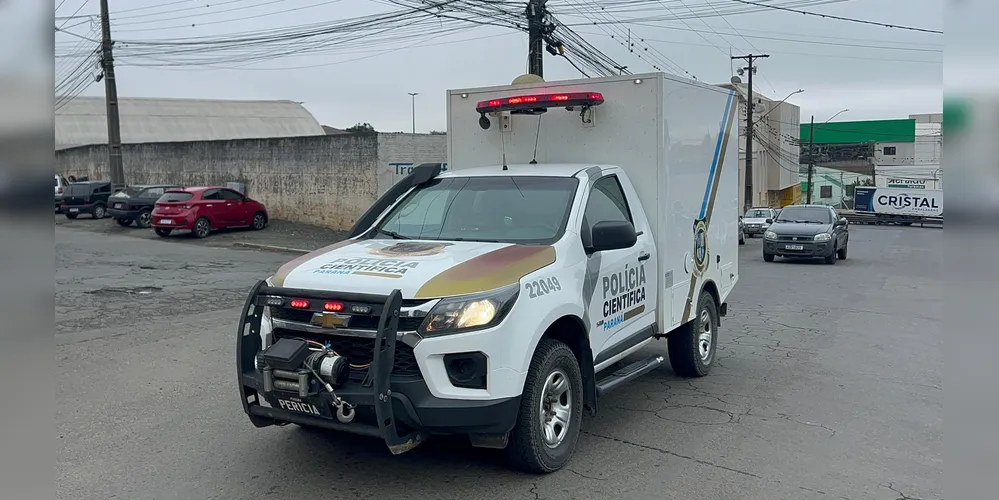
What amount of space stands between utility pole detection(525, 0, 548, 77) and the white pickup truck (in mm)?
10875

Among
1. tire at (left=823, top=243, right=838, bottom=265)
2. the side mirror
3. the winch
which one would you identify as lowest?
tire at (left=823, top=243, right=838, bottom=265)

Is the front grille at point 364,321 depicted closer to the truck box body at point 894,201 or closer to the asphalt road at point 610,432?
the asphalt road at point 610,432

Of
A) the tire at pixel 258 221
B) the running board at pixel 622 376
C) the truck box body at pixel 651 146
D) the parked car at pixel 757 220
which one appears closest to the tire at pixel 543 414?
the running board at pixel 622 376

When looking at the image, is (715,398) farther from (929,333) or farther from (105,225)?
(105,225)

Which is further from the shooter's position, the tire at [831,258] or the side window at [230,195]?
the side window at [230,195]

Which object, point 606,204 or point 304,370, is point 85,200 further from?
point 304,370

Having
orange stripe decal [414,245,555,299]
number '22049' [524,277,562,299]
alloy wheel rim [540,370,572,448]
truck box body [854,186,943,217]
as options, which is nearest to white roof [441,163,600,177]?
orange stripe decal [414,245,555,299]

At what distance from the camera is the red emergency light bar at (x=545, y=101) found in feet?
21.9

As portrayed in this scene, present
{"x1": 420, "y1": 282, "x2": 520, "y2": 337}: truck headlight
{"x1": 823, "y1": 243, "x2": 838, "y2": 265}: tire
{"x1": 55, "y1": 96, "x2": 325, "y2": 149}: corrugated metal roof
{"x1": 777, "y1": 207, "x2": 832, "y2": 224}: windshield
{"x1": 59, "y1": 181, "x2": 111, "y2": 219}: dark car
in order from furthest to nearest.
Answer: {"x1": 55, "y1": 96, "x2": 325, "y2": 149}: corrugated metal roof
{"x1": 59, "y1": 181, "x2": 111, "y2": 219}: dark car
{"x1": 777, "y1": 207, "x2": 832, "y2": 224}: windshield
{"x1": 823, "y1": 243, "x2": 838, "y2": 265}: tire
{"x1": 420, "y1": 282, "x2": 520, "y2": 337}: truck headlight

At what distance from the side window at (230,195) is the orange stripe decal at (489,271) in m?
22.4

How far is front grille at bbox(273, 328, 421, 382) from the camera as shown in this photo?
176 inches

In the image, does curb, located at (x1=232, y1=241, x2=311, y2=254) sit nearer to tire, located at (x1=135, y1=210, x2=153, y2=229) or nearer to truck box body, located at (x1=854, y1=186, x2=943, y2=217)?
tire, located at (x1=135, y1=210, x2=153, y2=229)

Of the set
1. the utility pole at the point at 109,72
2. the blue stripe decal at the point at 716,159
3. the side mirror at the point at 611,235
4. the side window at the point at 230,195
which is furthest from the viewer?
the utility pole at the point at 109,72
